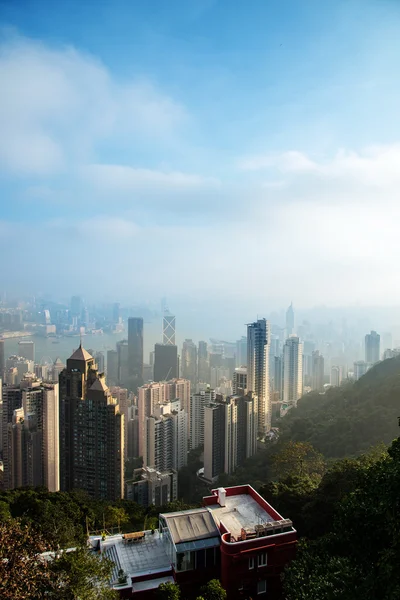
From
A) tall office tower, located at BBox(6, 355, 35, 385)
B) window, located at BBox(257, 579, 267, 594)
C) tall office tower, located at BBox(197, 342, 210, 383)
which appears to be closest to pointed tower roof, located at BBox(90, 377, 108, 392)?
window, located at BBox(257, 579, 267, 594)

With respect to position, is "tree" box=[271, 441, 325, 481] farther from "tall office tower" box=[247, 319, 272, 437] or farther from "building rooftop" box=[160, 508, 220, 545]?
"tall office tower" box=[247, 319, 272, 437]

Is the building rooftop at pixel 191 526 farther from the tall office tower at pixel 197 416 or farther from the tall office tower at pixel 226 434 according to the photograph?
the tall office tower at pixel 197 416

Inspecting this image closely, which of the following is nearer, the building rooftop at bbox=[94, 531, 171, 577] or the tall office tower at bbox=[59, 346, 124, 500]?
the building rooftop at bbox=[94, 531, 171, 577]

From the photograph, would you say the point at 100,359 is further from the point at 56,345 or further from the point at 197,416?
the point at 197,416

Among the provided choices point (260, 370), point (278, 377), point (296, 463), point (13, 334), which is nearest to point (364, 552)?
point (296, 463)

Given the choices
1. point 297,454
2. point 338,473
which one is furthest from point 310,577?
point 297,454

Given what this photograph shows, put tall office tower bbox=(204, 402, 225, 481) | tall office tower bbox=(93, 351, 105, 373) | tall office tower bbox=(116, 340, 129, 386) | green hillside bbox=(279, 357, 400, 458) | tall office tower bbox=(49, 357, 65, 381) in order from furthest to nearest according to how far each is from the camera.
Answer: tall office tower bbox=(116, 340, 129, 386) → tall office tower bbox=(93, 351, 105, 373) → tall office tower bbox=(49, 357, 65, 381) → tall office tower bbox=(204, 402, 225, 481) → green hillside bbox=(279, 357, 400, 458)
